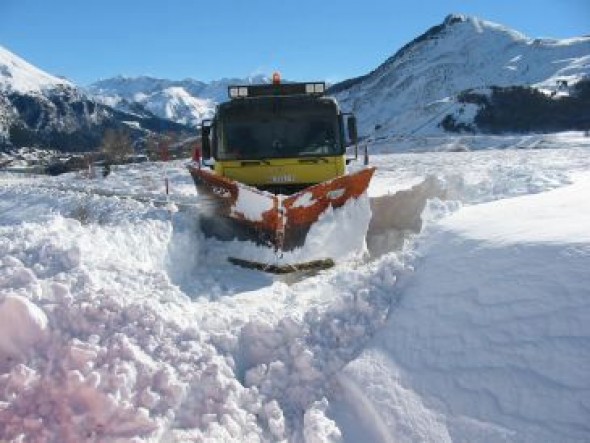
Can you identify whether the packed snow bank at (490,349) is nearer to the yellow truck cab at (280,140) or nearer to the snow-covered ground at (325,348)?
the snow-covered ground at (325,348)

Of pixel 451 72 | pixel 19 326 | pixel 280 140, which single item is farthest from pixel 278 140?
pixel 451 72

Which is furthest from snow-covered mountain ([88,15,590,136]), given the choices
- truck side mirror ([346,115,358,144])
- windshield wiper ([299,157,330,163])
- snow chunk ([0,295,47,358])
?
snow chunk ([0,295,47,358])

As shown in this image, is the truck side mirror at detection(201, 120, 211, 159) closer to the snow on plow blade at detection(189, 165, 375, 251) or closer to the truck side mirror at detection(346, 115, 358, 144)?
the snow on plow blade at detection(189, 165, 375, 251)

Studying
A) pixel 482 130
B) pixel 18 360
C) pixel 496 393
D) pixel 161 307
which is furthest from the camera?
pixel 482 130

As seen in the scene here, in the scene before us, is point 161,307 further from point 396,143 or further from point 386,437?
point 396,143

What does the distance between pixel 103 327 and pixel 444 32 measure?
577 feet

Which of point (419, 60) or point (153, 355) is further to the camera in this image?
point (419, 60)

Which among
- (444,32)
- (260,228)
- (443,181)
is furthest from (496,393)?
(444,32)

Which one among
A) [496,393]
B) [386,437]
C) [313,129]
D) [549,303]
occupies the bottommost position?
[386,437]

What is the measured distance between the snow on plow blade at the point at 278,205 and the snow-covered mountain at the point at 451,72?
8087 centimetres

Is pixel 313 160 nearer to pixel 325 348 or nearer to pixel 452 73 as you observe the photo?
pixel 325 348

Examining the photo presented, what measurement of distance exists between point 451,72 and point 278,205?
141637 millimetres

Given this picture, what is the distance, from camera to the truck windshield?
10.1 metres

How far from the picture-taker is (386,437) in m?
4.14
